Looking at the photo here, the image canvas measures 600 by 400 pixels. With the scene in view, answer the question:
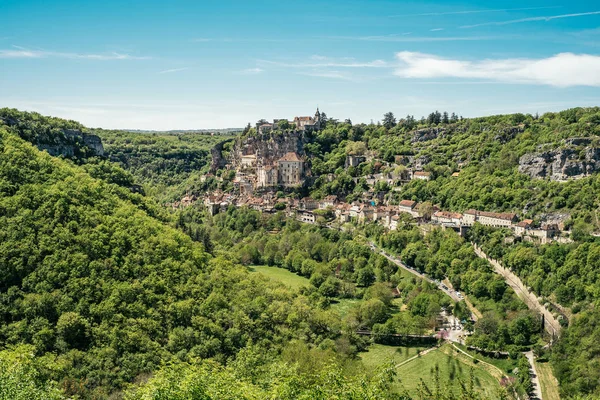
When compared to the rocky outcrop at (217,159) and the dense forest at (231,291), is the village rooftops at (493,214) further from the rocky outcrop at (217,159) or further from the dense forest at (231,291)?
the rocky outcrop at (217,159)

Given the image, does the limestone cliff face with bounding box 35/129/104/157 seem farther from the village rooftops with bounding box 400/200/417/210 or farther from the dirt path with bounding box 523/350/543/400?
the dirt path with bounding box 523/350/543/400

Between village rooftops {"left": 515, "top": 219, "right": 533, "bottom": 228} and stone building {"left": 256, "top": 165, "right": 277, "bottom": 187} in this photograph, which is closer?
village rooftops {"left": 515, "top": 219, "right": 533, "bottom": 228}

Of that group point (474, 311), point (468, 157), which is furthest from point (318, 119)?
point (474, 311)

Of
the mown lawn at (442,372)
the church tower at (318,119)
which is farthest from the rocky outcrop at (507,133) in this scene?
the mown lawn at (442,372)

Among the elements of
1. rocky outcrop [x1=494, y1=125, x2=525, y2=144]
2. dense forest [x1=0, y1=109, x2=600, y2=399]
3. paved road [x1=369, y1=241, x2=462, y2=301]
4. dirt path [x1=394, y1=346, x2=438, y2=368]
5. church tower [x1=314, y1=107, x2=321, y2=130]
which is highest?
church tower [x1=314, y1=107, x2=321, y2=130]

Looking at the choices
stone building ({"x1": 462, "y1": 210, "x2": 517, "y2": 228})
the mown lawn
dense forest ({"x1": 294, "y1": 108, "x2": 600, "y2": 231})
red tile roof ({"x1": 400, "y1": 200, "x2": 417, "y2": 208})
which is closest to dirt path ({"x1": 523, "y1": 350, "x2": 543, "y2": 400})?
the mown lawn

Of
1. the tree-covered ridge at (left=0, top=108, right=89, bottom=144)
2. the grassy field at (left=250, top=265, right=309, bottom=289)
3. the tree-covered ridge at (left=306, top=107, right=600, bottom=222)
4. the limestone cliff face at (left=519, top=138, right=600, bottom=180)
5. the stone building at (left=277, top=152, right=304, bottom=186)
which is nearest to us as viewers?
the tree-covered ridge at (left=0, top=108, right=89, bottom=144)
